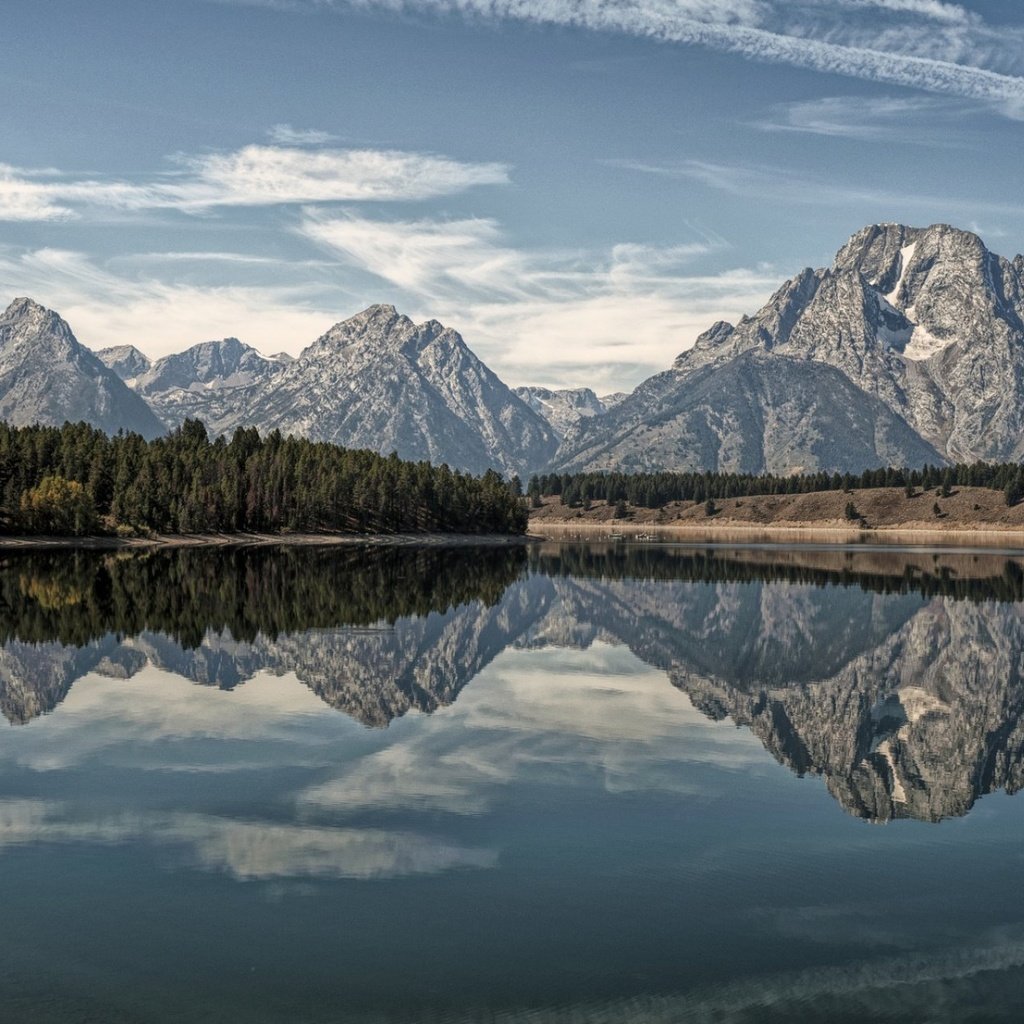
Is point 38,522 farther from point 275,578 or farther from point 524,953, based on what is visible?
point 524,953

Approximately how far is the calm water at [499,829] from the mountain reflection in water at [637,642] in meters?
0.38

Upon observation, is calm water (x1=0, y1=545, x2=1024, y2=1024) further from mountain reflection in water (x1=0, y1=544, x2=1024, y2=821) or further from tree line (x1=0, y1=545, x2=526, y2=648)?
tree line (x1=0, y1=545, x2=526, y2=648)

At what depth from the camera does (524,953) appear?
1983 cm

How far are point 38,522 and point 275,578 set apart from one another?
88777mm

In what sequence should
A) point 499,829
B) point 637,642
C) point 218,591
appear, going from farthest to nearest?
point 218,591 < point 637,642 < point 499,829

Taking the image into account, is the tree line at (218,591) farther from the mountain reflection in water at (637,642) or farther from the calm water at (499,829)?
the calm water at (499,829)

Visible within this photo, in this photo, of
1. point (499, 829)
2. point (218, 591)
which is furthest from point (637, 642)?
point (499, 829)

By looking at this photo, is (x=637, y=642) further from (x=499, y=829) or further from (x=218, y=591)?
(x=499, y=829)

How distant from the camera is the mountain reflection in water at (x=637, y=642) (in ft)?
135

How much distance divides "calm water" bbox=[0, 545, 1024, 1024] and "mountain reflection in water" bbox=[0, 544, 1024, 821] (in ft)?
1.23

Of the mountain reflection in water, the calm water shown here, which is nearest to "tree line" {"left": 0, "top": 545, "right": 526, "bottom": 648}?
the mountain reflection in water

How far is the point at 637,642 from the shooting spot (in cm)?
7506

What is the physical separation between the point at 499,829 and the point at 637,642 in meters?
47.9

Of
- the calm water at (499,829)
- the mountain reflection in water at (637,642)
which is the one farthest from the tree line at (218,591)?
the calm water at (499,829)
